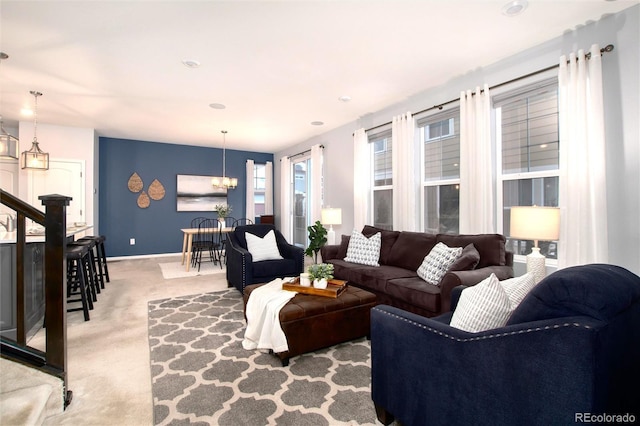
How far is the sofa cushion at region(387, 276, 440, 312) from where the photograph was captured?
2633 mm

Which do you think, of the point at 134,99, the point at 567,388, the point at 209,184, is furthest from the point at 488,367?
the point at 209,184

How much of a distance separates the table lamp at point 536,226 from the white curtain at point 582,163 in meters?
0.24

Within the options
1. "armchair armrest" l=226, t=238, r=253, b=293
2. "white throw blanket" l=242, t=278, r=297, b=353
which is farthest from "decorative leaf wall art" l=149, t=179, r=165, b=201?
"white throw blanket" l=242, t=278, r=297, b=353

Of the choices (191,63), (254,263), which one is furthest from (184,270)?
(191,63)

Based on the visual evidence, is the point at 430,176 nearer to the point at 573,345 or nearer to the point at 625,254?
the point at 625,254

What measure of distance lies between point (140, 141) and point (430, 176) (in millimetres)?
6299

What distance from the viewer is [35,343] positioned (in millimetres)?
2625

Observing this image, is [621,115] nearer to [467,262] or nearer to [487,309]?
[467,262]

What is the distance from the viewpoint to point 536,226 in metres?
2.45

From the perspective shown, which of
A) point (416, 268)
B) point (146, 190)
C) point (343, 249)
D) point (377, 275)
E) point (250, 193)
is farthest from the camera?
point (250, 193)

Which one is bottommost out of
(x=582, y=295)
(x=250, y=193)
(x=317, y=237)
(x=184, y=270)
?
(x=184, y=270)

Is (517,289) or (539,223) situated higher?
(539,223)

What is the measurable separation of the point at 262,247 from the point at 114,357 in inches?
81.7

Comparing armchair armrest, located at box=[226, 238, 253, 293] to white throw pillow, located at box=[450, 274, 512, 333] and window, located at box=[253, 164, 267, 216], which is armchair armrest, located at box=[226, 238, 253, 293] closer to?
white throw pillow, located at box=[450, 274, 512, 333]
